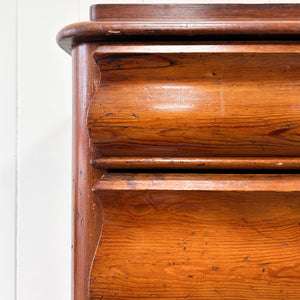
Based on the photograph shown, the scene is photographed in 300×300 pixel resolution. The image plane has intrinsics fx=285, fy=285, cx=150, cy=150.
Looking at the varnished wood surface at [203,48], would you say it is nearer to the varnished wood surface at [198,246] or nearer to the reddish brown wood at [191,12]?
the reddish brown wood at [191,12]

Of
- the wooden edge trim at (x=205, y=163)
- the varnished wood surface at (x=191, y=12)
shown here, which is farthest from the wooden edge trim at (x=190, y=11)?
the wooden edge trim at (x=205, y=163)

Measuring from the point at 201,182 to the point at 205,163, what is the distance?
0.03 metres

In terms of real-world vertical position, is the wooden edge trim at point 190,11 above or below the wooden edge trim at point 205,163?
above

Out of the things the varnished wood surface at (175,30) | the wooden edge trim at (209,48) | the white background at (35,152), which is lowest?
the white background at (35,152)

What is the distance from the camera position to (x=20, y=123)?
2.28 ft

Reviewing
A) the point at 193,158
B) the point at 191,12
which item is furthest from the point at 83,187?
the point at 191,12

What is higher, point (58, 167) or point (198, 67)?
Result: point (198, 67)

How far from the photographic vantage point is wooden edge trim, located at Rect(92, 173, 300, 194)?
1.20 feet

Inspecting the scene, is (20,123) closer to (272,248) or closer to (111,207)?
(111,207)

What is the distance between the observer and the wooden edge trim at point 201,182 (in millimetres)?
365

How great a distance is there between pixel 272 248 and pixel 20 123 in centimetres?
61

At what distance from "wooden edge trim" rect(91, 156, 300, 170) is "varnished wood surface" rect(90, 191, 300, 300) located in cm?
3

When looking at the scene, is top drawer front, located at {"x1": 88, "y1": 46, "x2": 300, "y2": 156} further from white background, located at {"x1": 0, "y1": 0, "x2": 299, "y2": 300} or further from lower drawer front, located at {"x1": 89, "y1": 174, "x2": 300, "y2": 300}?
white background, located at {"x1": 0, "y1": 0, "x2": 299, "y2": 300}

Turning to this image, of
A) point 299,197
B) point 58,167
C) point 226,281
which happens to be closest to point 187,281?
point 226,281
